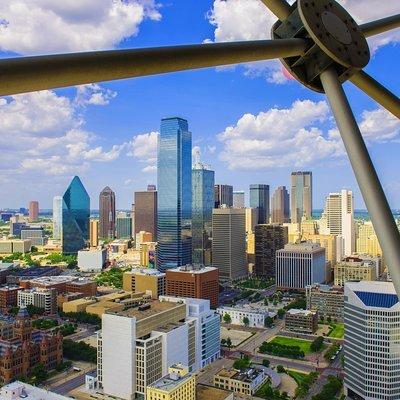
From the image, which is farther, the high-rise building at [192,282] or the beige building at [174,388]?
the high-rise building at [192,282]

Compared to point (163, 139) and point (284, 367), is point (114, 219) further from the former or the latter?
point (284, 367)

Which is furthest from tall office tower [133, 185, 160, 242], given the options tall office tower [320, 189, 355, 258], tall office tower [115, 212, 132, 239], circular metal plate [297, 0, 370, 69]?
circular metal plate [297, 0, 370, 69]

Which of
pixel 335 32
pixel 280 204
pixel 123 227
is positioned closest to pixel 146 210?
pixel 123 227

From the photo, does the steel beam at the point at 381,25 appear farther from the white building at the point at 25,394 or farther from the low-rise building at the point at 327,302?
the low-rise building at the point at 327,302

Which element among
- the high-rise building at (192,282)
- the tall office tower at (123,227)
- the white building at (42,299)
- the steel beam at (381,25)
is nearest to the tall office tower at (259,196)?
the tall office tower at (123,227)

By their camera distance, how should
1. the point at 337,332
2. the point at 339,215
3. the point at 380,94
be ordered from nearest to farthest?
the point at 380,94, the point at 337,332, the point at 339,215

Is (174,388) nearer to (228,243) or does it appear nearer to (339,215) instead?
(228,243)

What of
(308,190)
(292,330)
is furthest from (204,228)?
(308,190)
